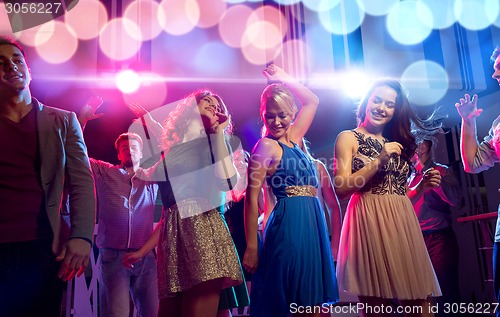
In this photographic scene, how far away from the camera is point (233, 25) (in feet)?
15.6

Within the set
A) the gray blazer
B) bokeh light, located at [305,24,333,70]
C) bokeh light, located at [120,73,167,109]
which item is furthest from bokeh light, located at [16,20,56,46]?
the gray blazer

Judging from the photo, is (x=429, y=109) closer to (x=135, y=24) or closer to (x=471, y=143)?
(x=471, y=143)

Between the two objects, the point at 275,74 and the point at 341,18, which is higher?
the point at 341,18

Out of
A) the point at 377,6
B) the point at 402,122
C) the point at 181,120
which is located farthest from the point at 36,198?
the point at 377,6

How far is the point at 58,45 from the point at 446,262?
4440mm

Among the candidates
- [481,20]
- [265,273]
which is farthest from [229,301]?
[481,20]

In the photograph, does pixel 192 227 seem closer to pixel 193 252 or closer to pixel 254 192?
pixel 193 252

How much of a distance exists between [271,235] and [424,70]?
13.3 feet

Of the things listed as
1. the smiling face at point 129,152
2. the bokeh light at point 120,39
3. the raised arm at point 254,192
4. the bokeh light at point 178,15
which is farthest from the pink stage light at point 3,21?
the raised arm at point 254,192

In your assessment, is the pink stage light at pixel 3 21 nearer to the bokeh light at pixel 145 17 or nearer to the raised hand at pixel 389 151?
the bokeh light at pixel 145 17

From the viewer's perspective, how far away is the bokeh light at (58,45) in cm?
432

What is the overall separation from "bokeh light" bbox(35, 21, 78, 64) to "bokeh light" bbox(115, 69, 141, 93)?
1.71 feet

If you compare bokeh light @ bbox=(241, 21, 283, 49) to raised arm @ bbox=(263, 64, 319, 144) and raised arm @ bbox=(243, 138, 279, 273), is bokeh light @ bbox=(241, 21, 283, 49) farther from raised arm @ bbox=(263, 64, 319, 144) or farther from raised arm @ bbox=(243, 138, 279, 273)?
raised arm @ bbox=(243, 138, 279, 273)

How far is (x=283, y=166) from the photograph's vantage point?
80.8 inches
